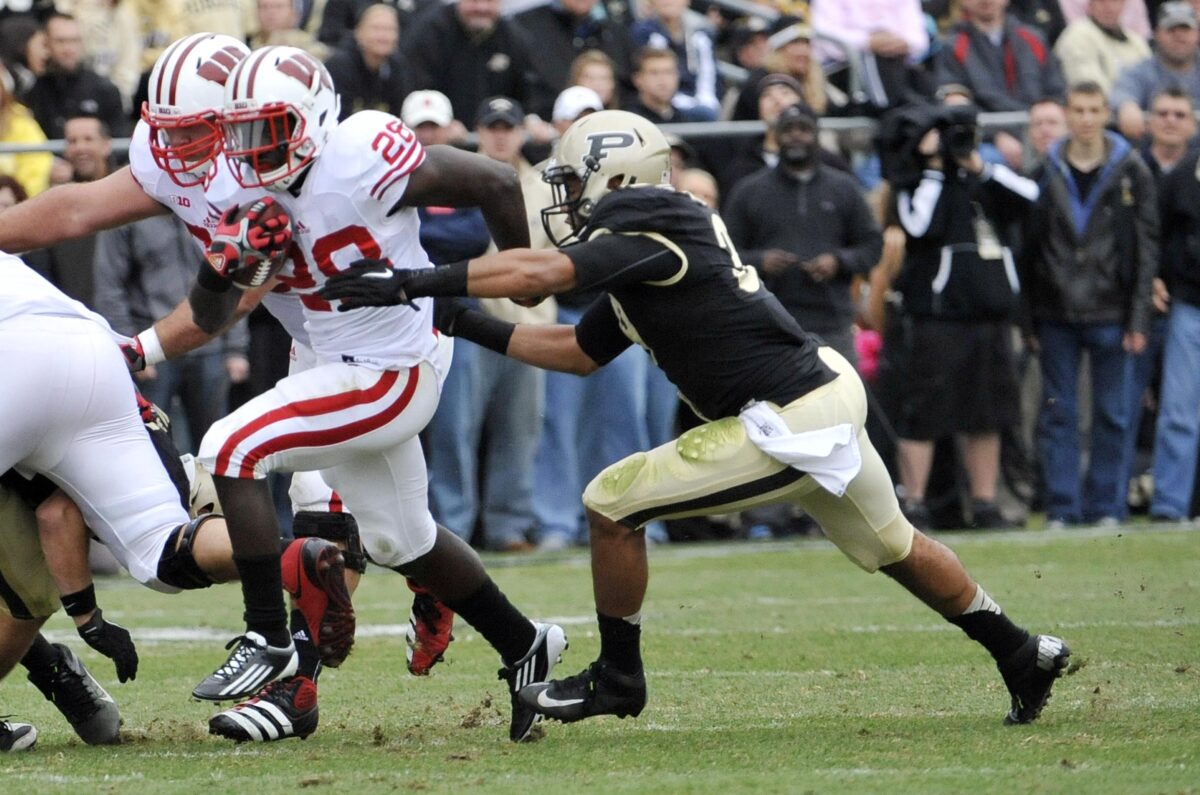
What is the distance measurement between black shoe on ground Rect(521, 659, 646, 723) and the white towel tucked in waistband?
2.44 feet

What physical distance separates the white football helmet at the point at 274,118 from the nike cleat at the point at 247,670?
121 centimetres

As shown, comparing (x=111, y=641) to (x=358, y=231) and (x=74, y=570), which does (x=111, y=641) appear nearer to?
(x=74, y=570)

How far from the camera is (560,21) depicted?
11828mm

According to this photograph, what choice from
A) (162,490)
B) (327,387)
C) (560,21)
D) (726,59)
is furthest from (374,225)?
(726,59)

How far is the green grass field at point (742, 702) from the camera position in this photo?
455cm

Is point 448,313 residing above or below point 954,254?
above

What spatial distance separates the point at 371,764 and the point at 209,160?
5.45 feet

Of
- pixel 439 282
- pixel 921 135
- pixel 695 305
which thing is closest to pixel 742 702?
pixel 695 305

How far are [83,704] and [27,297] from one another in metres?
1.12

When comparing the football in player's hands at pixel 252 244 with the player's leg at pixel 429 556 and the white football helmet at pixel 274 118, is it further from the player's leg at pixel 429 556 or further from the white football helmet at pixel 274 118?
the player's leg at pixel 429 556

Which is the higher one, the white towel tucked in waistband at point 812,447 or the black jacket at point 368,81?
the white towel tucked in waistband at point 812,447

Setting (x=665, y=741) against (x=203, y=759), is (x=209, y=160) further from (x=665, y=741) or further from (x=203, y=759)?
(x=665, y=741)

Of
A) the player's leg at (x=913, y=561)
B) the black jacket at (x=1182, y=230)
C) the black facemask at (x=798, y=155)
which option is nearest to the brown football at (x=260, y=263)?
the player's leg at (x=913, y=561)

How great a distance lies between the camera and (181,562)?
17.1ft
